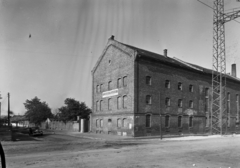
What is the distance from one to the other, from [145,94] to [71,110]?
2894 cm

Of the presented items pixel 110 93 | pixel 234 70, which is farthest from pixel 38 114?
pixel 234 70

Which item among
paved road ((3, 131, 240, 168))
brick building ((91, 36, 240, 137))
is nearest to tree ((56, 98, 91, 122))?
brick building ((91, 36, 240, 137))

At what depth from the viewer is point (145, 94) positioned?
28.4 meters

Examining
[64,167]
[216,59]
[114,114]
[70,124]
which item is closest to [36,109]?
[70,124]


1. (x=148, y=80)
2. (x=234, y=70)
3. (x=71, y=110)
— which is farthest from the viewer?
(x=71, y=110)

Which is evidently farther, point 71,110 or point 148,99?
point 71,110

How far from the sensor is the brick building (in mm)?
27812

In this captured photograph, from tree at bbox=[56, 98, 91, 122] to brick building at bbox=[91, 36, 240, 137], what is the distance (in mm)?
18686

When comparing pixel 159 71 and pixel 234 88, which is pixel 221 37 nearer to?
pixel 159 71

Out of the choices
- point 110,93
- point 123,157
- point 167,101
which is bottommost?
point 123,157

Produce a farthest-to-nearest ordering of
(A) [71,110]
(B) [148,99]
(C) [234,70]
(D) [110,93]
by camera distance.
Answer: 1. (A) [71,110]
2. (C) [234,70]
3. (D) [110,93]
4. (B) [148,99]

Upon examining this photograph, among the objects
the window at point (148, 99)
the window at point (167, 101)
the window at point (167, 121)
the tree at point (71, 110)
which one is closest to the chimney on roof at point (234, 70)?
the window at point (167, 101)

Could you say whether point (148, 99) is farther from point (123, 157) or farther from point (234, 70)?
point (234, 70)

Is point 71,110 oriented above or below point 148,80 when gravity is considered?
below
